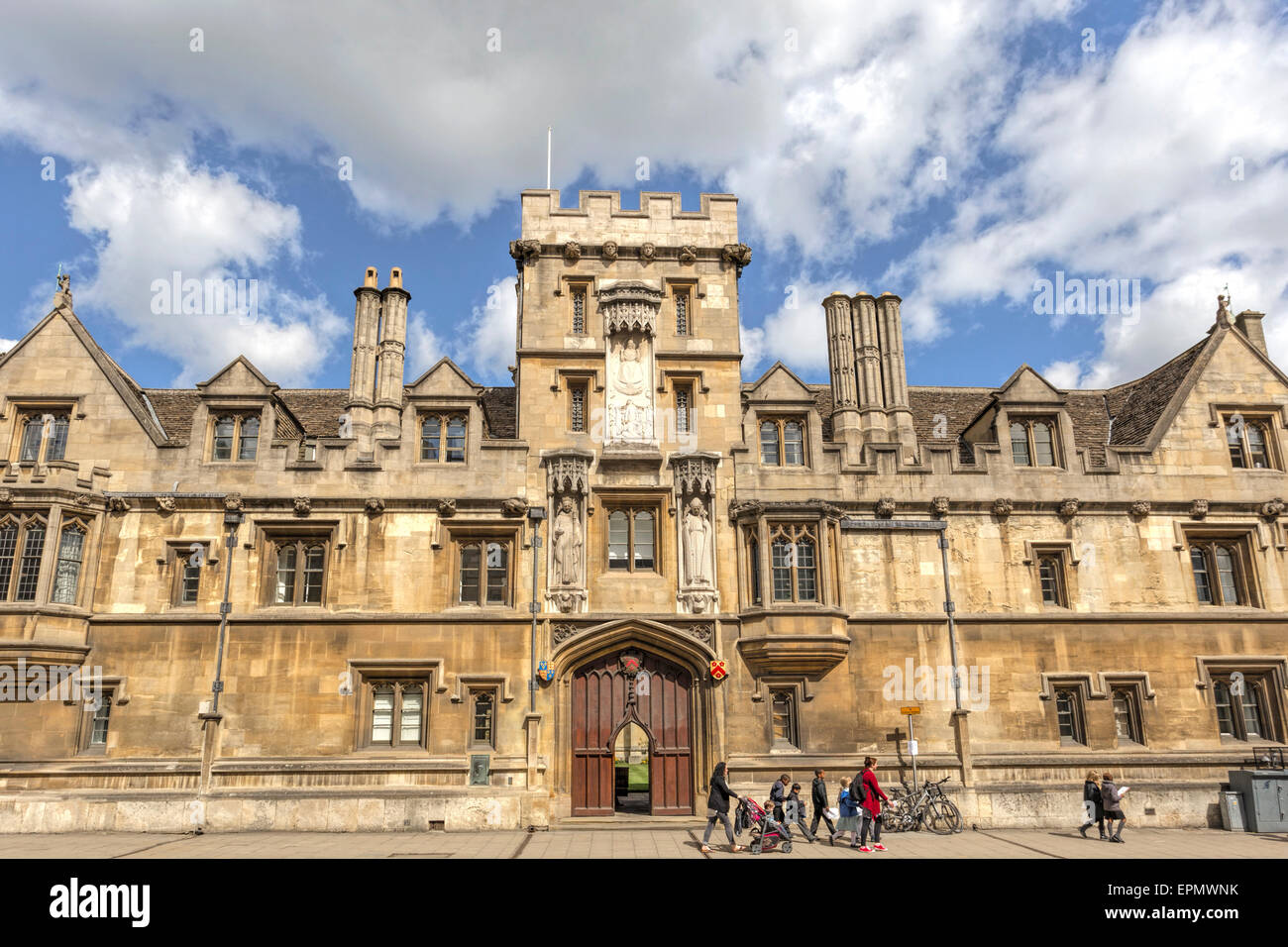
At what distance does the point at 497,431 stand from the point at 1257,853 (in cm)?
2028

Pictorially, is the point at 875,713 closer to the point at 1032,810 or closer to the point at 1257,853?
the point at 1032,810

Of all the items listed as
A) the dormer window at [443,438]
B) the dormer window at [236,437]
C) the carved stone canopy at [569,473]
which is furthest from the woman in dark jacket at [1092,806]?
the dormer window at [236,437]

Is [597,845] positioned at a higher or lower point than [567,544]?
lower

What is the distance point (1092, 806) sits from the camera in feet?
Answer: 62.6

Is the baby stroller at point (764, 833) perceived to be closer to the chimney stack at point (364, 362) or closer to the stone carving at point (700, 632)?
the stone carving at point (700, 632)

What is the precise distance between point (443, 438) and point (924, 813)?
1484 cm

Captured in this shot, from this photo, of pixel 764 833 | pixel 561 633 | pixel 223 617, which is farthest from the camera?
pixel 561 633

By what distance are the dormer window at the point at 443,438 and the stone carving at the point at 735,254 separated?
868cm

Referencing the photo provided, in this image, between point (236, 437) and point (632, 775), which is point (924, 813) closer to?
point (236, 437)

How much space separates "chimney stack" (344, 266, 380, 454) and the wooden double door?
10.0 m

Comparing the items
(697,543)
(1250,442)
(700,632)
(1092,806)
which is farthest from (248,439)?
(1250,442)

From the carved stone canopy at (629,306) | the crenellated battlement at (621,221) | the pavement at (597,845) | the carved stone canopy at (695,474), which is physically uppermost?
the crenellated battlement at (621,221)

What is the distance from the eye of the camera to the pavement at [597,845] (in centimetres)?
1612

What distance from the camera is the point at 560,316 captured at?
79.0ft
